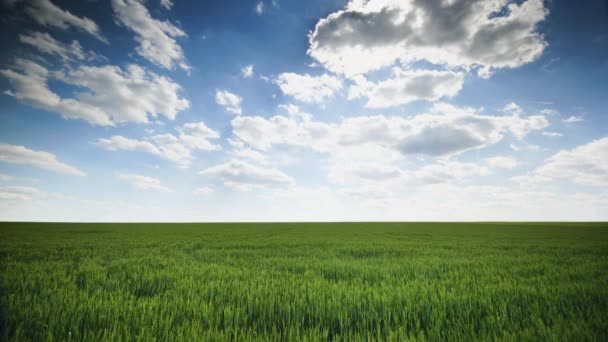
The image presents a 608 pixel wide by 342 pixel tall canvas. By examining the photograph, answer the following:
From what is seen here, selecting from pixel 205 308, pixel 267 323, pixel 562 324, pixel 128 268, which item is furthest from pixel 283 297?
pixel 128 268

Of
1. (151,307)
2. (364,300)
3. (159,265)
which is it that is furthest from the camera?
(159,265)

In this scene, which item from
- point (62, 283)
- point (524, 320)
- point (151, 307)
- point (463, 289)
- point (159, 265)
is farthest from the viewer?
point (159, 265)

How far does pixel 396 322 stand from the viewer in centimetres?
269

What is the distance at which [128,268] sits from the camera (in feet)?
18.7

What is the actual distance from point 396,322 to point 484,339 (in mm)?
772

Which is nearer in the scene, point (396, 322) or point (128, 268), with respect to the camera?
point (396, 322)

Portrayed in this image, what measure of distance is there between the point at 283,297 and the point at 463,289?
2.81 m

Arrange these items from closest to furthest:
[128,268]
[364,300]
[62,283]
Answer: [364,300], [62,283], [128,268]

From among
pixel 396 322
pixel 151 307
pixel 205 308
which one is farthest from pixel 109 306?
pixel 396 322

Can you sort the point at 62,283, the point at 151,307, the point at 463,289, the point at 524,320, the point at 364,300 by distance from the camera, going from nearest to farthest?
the point at 524,320, the point at 151,307, the point at 364,300, the point at 463,289, the point at 62,283

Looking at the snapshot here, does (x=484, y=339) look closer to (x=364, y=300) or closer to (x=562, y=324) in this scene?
(x=562, y=324)

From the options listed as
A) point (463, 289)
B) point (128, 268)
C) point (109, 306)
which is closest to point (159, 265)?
point (128, 268)

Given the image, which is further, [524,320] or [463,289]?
[463,289]

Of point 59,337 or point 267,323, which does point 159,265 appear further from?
point 267,323
